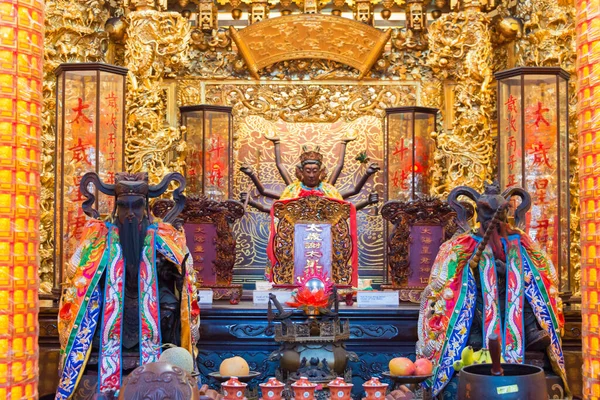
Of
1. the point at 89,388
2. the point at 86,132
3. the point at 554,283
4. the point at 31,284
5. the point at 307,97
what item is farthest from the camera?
the point at 307,97

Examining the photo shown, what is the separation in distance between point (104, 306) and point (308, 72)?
182 inches

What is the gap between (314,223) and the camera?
7988 millimetres

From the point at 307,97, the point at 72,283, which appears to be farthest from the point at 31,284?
the point at 307,97

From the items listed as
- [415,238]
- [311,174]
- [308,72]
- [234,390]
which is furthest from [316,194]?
[234,390]

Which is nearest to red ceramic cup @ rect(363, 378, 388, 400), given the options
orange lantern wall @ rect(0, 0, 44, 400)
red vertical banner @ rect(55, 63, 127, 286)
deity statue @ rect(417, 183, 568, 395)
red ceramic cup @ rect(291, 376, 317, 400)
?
red ceramic cup @ rect(291, 376, 317, 400)

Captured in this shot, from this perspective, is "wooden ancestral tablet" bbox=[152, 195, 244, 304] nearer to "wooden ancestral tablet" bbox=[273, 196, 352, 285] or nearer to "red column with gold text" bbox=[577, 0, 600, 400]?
"wooden ancestral tablet" bbox=[273, 196, 352, 285]

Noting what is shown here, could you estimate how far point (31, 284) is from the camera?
16.4ft

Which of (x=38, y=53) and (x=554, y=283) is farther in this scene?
(x=554, y=283)

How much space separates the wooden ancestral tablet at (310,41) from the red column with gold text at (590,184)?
4.36 meters

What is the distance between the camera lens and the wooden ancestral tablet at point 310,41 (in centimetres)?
954

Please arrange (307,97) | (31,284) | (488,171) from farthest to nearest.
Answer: (307,97) → (488,171) → (31,284)

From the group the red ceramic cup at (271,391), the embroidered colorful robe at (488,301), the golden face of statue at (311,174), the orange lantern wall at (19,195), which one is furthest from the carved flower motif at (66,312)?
the golden face of statue at (311,174)

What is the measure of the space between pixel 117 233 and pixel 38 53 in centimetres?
119

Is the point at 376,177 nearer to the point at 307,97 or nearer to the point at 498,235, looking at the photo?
the point at 307,97
